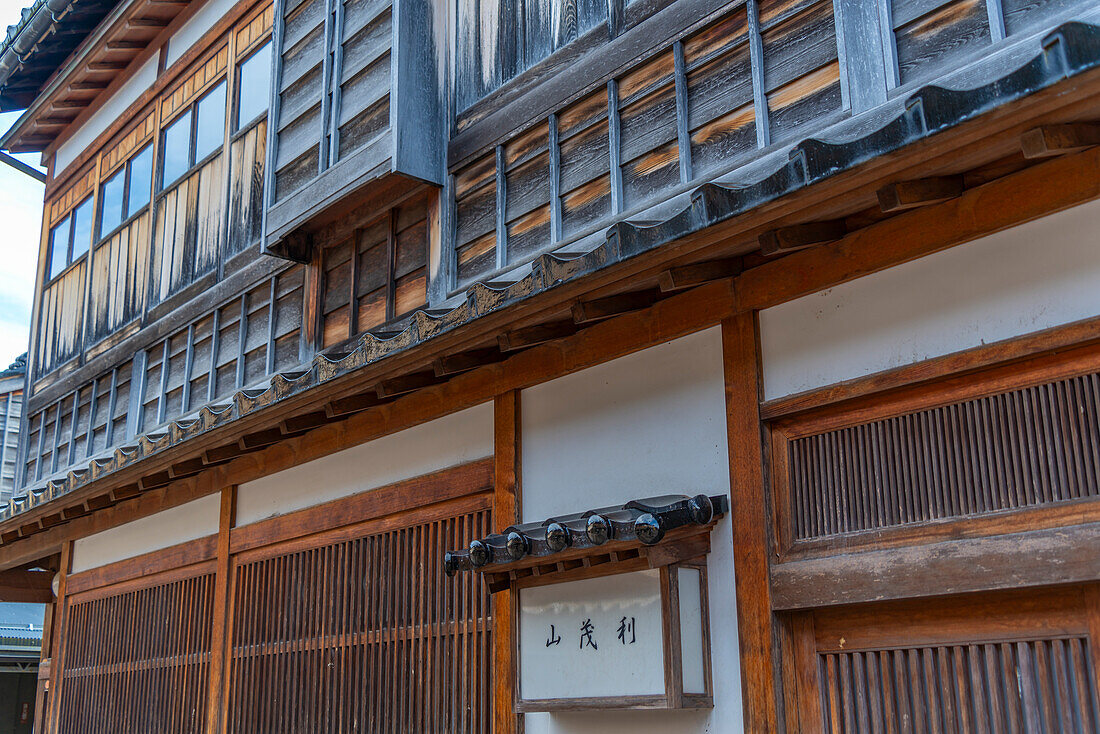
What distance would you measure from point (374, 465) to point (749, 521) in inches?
152

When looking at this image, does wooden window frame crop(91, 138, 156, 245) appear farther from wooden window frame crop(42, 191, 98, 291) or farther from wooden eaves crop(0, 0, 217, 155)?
wooden eaves crop(0, 0, 217, 155)

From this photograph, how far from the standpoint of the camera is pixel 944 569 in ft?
14.6

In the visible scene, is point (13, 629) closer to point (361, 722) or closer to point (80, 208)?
point (80, 208)

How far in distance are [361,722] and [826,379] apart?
15.1 ft

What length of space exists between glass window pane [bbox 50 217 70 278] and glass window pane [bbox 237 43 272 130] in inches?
205

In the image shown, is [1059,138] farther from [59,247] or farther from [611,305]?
[59,247]

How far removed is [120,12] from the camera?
12.8 meters

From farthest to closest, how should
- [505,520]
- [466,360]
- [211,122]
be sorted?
[211,122] < [466,360] < [505,520]

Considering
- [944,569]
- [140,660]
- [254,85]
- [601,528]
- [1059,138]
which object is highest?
[254,85]

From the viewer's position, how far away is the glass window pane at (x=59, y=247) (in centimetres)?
1468

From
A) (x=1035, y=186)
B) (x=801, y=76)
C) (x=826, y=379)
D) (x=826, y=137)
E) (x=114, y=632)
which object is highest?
(x=801, y=76)

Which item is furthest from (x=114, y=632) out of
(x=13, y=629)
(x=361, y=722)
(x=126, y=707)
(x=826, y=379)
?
(x=13, y=629)

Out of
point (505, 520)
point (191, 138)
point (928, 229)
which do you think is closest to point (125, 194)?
point (191, 138)

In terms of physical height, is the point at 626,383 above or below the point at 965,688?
above
